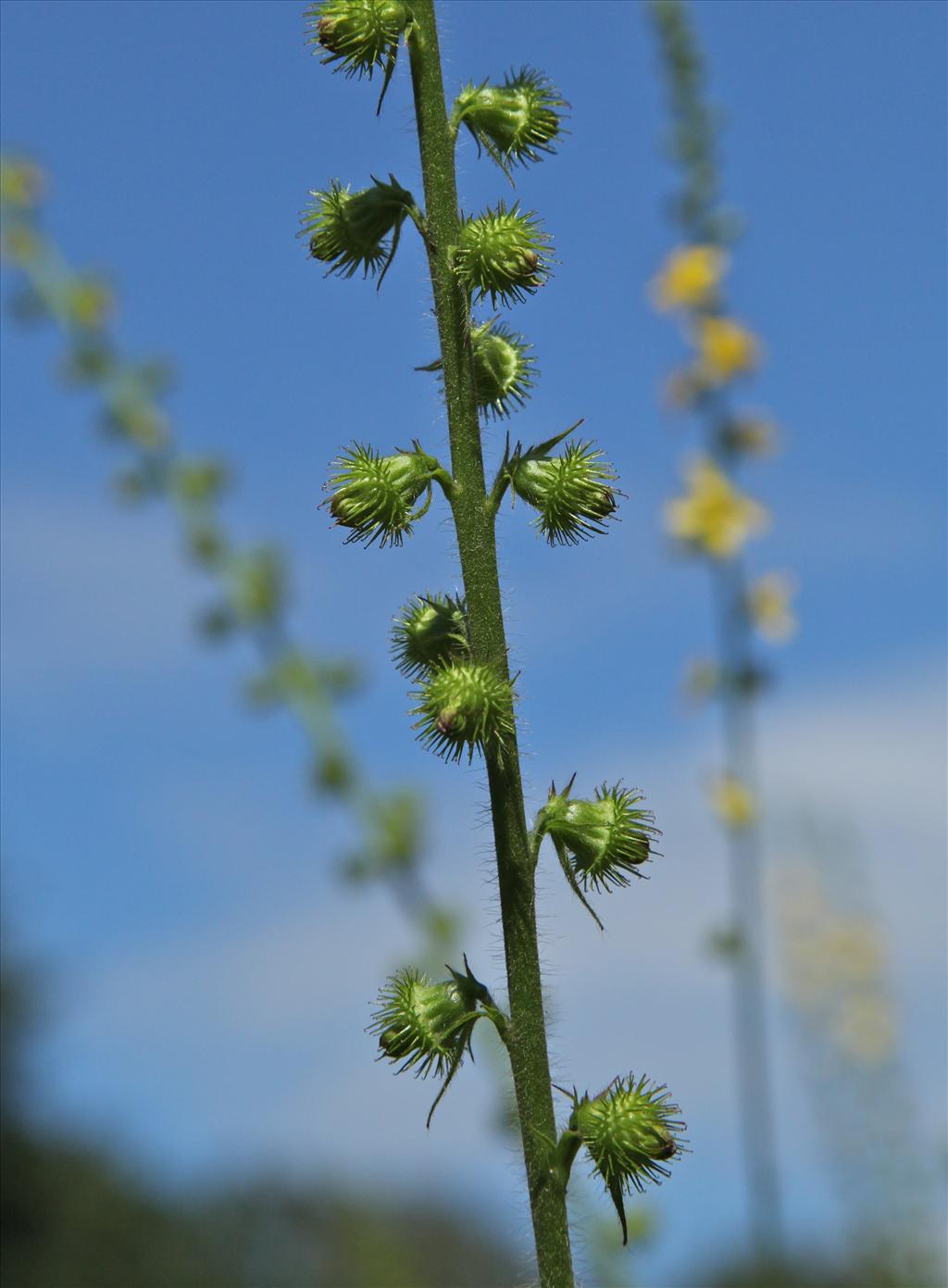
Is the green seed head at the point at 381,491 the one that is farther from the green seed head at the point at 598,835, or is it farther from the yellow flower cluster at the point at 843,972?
the yellow flower cluster at the point at 843,972

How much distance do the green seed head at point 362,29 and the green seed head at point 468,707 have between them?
4.50 feet

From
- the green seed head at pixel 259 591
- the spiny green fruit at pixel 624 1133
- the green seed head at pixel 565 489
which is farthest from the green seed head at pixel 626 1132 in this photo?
the green seed head at pixel 259 591

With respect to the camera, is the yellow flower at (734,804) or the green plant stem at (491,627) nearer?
the green plant stem at (491,627)

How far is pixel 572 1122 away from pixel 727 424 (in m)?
6.76

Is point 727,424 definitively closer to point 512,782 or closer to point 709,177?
point 709,177

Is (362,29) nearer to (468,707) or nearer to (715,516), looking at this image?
(468,707)

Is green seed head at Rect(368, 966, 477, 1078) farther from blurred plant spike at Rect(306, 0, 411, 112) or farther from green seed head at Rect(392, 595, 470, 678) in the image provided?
blurred plant spike at Rect(306, 0, 411, 112)

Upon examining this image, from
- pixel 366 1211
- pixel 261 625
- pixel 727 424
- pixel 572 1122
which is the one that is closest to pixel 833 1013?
pixel 366 1211

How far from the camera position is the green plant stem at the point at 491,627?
9.47ft

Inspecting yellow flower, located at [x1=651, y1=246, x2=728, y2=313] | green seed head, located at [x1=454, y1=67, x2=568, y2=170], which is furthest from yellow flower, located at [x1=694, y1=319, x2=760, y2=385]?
green seed head, located at [x1=454, y1=67, x2=568, y2=170]

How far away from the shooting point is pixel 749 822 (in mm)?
8195

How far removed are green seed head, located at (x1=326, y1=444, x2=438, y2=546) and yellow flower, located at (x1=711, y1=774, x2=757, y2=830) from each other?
5.34m

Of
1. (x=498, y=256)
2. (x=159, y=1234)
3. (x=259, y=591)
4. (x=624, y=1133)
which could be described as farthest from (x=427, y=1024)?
(x=159, y=1234)

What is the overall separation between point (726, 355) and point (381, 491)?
21.5ft
